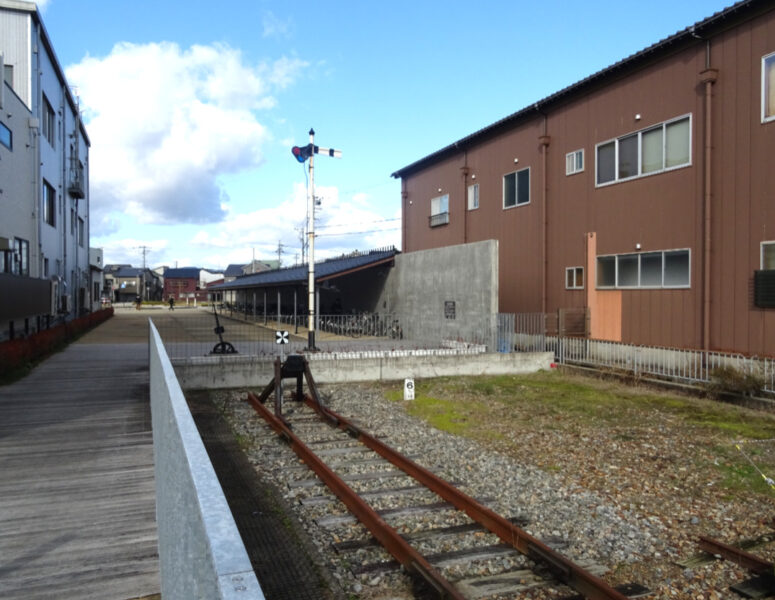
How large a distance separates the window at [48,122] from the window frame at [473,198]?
17.1 meters

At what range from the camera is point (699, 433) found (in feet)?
31.4

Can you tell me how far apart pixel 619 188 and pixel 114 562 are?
52.1ft

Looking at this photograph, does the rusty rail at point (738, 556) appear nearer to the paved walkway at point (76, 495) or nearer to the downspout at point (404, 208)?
the paved walkway at point (76, 495)

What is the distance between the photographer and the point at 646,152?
15617 millimetres

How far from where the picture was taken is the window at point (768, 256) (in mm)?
12273

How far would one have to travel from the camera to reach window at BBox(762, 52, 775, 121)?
12375 millimetres

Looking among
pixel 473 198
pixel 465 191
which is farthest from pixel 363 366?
pixel 465 191

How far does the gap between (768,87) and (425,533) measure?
1264cm

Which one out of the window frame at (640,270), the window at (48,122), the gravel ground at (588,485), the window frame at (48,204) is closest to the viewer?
the gravel ground at (588,485)

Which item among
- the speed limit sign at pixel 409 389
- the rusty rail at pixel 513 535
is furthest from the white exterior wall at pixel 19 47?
the rusty rail at pixel 513 535

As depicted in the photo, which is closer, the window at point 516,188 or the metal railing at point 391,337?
the metal railing at point 391,337

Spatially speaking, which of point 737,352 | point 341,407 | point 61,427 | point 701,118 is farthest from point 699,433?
point 61,427

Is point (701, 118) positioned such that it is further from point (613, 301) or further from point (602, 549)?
point (602, 549)

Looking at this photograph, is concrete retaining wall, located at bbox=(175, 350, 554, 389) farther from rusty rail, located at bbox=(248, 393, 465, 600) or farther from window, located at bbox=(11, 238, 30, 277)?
window, located at bbox=(11, 238, 30, 277)
